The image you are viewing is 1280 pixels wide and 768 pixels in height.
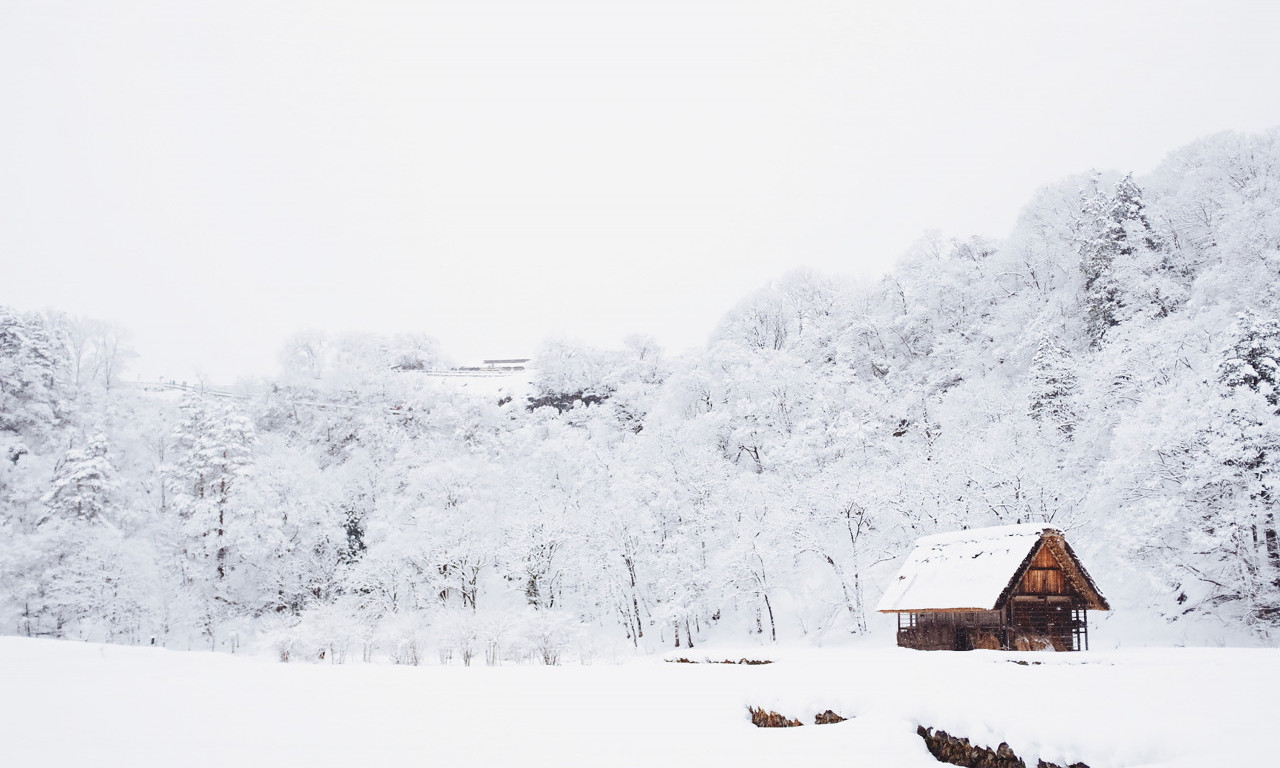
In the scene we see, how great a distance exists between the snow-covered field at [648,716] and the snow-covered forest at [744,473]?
41.0 ft

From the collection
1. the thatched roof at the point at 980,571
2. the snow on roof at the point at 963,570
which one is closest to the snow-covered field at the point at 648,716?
the thatched roof at the point at 980,571

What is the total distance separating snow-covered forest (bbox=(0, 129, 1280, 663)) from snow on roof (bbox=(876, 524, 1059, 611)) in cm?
454

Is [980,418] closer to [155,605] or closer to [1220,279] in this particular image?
[1220,279]

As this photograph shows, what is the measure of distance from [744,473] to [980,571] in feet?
58.5

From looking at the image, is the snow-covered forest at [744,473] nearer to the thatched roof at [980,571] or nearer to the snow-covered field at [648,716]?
the thatched roof at [980,571]

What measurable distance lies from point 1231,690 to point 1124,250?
42312 mm

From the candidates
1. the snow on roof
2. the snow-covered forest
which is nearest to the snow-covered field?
the snow on roof

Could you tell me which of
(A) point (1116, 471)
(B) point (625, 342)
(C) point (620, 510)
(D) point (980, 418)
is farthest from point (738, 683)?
(B) point (625, 342)

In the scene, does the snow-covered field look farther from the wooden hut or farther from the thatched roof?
the wooden hut

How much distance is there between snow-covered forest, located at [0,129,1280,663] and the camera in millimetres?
27828

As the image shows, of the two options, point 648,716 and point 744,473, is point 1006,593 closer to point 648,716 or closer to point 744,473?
point 648,716

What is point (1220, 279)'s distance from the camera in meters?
36.4

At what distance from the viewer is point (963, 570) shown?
2727cm

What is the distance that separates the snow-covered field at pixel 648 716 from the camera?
8617 millimetres
